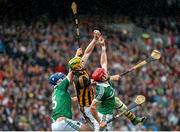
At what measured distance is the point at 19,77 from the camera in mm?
25703

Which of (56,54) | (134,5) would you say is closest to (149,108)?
(56,54)

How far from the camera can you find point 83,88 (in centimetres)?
1677

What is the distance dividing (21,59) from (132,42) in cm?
509

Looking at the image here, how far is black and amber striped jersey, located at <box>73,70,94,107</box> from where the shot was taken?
16578 millimetres

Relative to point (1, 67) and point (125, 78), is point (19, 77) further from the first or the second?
point (125, 78)

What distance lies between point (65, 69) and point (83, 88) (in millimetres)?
10027

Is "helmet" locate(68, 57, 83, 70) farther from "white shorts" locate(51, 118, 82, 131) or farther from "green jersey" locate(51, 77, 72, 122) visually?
"white shorts" locate(51, 118, 82, 131)

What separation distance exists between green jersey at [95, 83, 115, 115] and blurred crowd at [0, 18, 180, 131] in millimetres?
7593

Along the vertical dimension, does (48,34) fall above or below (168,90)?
above

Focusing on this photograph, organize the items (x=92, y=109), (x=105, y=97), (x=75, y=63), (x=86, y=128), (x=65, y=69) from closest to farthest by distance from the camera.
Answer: (x=75, y=63) < (x=92, y=109) < (x=86, y=128) < (x=105, y=97) < (x=65, y=69)

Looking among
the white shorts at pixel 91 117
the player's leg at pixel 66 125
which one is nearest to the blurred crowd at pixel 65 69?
the white shorts at pixel 91 117

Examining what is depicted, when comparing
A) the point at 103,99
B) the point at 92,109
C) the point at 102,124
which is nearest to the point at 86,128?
the point at 102,124

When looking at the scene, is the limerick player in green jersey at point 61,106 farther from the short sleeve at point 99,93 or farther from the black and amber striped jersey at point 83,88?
the short sleeve at point 99,93

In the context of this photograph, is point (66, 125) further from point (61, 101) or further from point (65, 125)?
point (61, 101)
